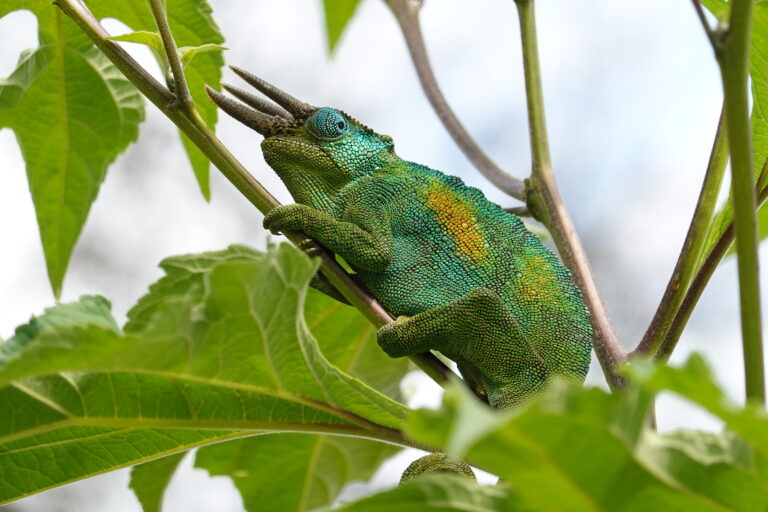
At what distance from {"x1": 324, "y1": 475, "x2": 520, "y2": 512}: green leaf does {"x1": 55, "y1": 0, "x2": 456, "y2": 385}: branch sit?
500 millimetres

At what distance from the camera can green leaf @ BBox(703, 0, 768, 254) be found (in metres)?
1.31

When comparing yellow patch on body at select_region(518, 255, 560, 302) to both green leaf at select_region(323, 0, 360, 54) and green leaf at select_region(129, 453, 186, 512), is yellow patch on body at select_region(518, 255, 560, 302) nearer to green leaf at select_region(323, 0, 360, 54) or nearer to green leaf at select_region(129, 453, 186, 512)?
green leaf at select_region(129, 453, 186, 512)

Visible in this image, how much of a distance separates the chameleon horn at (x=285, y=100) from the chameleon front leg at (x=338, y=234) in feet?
0.87

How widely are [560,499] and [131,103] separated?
4.46 feet

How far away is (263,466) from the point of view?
1.69 metres

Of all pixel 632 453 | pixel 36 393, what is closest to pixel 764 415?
pixel 632 453

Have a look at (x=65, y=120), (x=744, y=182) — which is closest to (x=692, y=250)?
(x=744, y=182)

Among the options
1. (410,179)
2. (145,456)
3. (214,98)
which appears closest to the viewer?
(145,456)

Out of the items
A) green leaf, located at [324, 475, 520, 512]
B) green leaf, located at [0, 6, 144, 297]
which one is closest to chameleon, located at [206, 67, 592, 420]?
green leaf, located at [0, 6, 144, 297]

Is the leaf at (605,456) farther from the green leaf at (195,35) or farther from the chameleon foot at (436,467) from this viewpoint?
the green leaf at (195,35)

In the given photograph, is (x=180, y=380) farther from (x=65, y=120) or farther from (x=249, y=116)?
(x=65, y=120)

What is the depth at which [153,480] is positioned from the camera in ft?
5.02

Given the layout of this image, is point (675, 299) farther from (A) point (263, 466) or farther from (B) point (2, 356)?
(B) point (2, 356)

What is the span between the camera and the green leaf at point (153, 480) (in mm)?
1509
